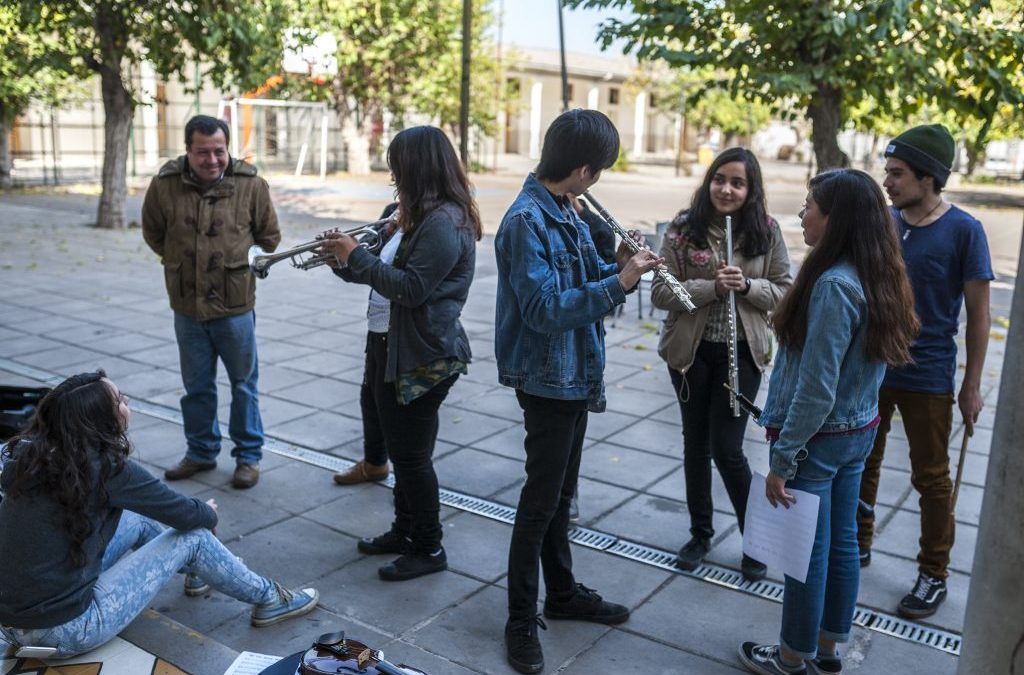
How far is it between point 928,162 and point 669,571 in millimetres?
1917

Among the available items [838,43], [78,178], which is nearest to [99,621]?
[838,43]

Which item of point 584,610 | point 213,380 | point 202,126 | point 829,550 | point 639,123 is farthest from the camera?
point 639,123

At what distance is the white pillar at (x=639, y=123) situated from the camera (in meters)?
57.9

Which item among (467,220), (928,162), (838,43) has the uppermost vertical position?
(838,43)

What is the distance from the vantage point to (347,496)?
494 cm

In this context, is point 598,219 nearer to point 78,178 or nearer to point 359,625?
point 359,625

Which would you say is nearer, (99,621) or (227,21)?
(99,621)

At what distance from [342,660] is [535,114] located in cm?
5069

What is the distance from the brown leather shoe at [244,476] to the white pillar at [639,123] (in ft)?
178

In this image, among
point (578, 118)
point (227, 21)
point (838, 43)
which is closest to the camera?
point (578, 118)

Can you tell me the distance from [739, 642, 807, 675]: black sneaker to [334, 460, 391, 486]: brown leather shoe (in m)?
2.23

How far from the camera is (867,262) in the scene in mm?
2928

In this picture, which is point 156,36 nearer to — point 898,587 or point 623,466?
point 623,466

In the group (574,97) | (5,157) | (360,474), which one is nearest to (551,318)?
(360,474)
